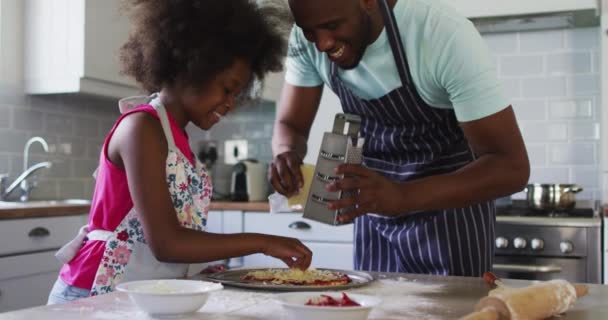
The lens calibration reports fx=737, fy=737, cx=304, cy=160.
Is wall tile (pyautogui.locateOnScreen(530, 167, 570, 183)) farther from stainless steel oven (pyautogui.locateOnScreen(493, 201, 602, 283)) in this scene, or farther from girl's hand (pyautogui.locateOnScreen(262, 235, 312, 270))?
girl's hand (pyautogui.locateOnScreen(262, 235, 312, 270))

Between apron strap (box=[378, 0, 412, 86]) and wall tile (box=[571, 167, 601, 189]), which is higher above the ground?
apron strap (box=[378, 0, 412, 86])

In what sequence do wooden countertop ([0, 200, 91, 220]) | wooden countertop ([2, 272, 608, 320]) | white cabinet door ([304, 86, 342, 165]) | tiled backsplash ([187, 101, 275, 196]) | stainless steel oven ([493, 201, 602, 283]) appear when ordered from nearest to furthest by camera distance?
wooden countertop ([2, 272, 608, 320])
wooden countertop ([0, 200, 91, 220])
stainless steel oven ([493, 201, 602, 283])
white cabinet door ([304, 86, 342, 165])
tiled backsplash ([187, 101, 275, 196])

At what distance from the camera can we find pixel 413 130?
164 centimetres

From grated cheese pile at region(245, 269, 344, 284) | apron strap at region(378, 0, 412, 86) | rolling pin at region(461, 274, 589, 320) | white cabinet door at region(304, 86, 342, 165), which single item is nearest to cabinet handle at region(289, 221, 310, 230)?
white cabinet door at region(304, 86, 342, 165)

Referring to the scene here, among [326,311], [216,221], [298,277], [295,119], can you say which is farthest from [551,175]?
[326,311]

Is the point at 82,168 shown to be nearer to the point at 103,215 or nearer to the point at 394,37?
the point at 103,215

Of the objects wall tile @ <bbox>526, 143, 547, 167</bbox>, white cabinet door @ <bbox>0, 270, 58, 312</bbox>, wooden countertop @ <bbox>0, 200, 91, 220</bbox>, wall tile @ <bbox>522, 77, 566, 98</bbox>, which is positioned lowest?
white cabinet door @ <bbox>0, 270, 58, 312</bbox>

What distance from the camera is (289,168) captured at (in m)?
1.52

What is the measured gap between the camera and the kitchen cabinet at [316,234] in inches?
118

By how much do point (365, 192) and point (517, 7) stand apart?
6.05 feet

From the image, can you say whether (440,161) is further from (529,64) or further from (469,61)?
(529,64)

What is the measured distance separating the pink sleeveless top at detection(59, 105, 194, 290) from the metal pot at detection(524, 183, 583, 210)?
1.86m

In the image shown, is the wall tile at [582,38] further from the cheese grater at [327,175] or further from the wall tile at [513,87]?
the cheese grater at [327,175]

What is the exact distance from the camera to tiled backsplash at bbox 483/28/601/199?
3.14 metres
